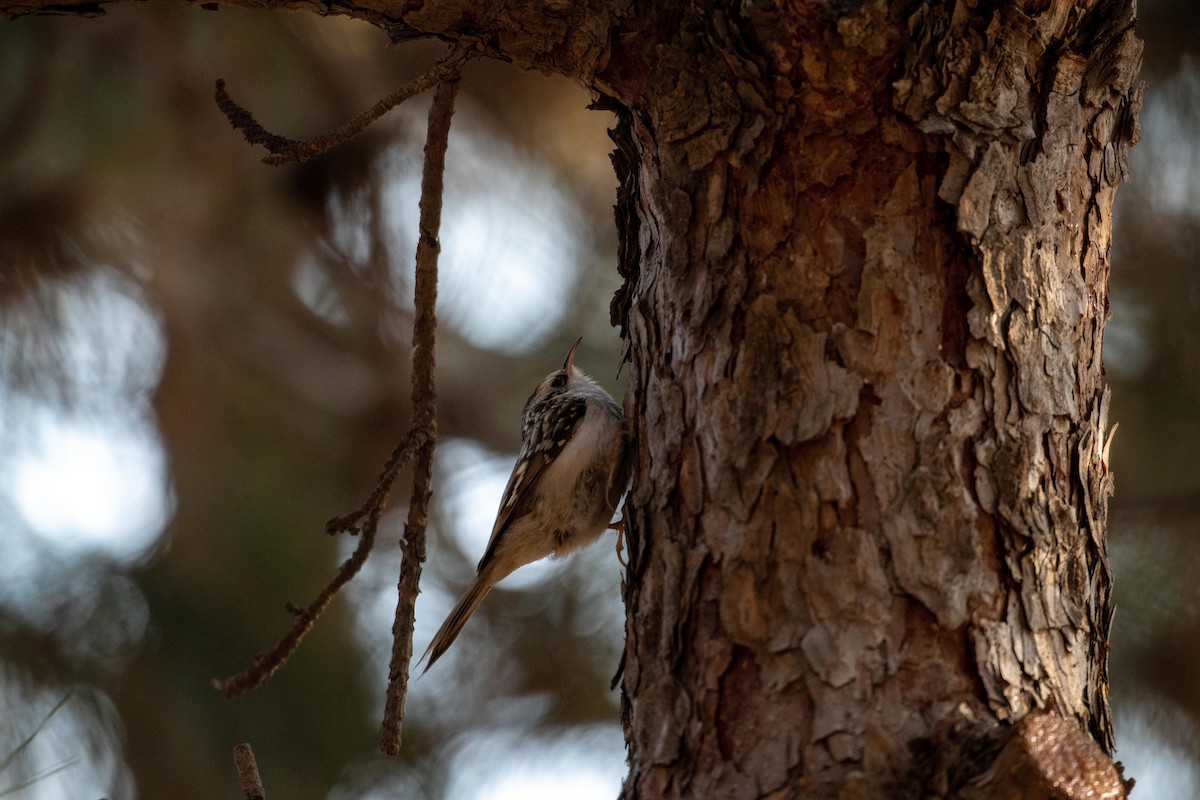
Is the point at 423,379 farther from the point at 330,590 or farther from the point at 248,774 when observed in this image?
the point at 248,774

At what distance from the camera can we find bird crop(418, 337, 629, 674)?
3199mm

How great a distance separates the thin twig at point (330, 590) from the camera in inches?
66.8

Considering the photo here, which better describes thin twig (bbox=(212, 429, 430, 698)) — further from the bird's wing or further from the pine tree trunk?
the bird's wing

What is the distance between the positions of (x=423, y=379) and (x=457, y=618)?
4.20 feet

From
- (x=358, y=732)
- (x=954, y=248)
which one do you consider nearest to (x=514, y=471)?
(x=358, y=732)

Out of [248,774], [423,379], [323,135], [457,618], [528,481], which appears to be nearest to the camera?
[248,774]

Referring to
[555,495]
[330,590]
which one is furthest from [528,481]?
[330,590]

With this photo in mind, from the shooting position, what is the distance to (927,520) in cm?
174

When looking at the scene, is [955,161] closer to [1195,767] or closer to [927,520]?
[927,520]

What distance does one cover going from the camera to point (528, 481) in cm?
346

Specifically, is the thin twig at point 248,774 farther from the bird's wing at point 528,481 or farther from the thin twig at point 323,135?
the bird's wing at point 528,481

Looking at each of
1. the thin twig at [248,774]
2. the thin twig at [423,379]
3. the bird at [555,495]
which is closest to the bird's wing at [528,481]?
the bird at [555,495]

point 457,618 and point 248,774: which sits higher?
point 457,618

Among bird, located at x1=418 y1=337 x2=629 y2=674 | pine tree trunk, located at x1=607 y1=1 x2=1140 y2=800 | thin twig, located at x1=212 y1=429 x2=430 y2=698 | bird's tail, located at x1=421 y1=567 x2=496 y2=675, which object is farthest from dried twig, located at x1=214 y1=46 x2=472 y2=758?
bird's tail, located at x1=421 y1=567 x2=496 y2=675
